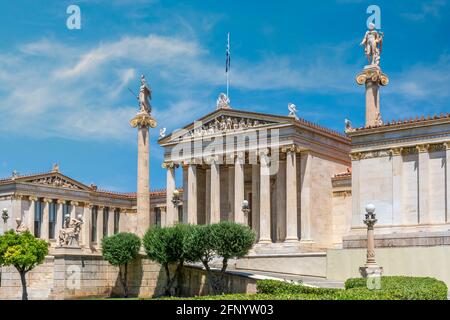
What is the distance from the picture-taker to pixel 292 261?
56438 mm

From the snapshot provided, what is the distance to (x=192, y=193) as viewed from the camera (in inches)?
2739

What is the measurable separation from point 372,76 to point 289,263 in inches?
574

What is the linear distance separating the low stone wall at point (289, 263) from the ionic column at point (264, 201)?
12.3ft

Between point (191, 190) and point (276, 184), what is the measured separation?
8.16 metres

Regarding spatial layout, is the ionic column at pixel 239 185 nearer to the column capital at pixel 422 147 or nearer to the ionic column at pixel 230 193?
the ionic column at pixel 230 193

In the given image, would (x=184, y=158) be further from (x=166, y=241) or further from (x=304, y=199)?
(x=166, y=241)

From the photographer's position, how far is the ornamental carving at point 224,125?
213ft

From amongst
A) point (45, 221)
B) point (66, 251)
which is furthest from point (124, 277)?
point (45, 221)

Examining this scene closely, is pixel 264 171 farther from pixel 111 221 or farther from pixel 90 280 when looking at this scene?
pixel 111 221

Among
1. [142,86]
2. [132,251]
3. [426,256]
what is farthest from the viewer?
[142,86]

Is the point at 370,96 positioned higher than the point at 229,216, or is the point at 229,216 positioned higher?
the point at 370,96

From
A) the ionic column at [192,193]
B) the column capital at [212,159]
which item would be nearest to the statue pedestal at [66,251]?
the ionic column at [192,193]

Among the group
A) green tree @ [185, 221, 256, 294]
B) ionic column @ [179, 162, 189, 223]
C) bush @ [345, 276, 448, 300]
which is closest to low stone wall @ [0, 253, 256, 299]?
green tree @ [185, 221, 256, 294]
